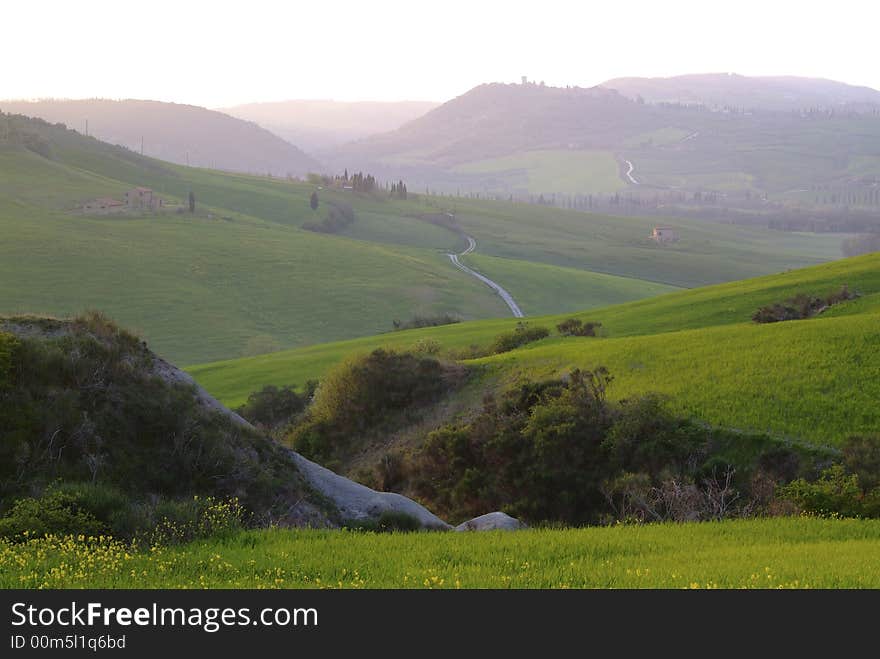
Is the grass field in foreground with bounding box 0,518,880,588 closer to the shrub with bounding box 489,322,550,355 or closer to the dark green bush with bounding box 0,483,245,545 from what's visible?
the dark green bush with bounding box 0,483,245,545

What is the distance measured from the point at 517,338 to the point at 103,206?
481 ft

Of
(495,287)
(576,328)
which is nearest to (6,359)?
(576,328)

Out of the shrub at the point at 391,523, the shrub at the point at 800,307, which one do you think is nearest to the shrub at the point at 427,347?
the shrub at the point at 800,307

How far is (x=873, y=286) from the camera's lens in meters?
58.3

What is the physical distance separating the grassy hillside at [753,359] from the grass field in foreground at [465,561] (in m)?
17.9

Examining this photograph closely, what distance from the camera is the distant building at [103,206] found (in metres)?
188

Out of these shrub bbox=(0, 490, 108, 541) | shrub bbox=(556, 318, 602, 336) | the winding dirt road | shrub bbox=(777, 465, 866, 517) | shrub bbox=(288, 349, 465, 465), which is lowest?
the winding dirt road

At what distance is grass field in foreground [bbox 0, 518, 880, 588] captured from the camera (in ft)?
39.3

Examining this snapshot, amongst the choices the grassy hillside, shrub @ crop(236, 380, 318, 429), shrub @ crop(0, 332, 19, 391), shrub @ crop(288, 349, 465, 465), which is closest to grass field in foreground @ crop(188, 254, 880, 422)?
the grassy hillside

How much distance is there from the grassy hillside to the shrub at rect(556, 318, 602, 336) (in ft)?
4.52

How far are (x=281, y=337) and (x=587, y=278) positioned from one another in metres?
69.1

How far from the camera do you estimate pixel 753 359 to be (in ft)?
132
